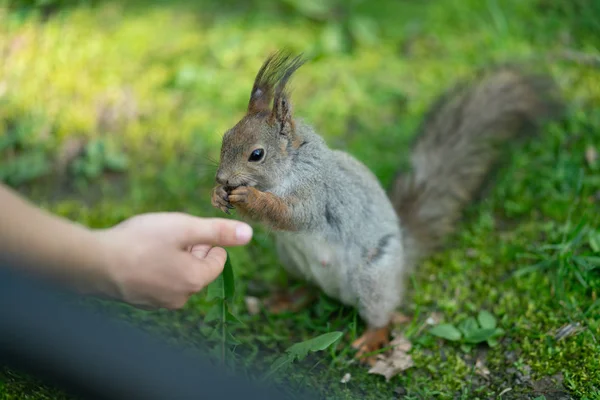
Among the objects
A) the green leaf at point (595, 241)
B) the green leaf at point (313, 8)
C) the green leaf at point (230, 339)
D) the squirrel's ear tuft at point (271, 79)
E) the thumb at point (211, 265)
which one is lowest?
the green leaf at point (230, 339)

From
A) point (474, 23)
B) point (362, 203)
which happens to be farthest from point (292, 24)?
point (362, 203)

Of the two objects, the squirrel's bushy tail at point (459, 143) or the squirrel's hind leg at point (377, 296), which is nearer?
the squirrel's hind leg at point (377, 296)

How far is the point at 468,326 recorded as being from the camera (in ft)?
7.48

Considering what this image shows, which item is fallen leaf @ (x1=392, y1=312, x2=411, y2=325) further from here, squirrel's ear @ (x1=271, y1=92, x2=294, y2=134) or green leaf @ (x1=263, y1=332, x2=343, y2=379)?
squirrel's ear @ (x1=271, y1=92, x2=294, y2=134)

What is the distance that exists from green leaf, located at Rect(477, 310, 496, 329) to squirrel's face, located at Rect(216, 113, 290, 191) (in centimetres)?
98

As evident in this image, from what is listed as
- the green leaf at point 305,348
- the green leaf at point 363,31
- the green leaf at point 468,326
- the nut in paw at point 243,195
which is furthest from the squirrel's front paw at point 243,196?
the green leaf at point 363,31

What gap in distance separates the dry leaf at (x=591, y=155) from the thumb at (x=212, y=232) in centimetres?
204

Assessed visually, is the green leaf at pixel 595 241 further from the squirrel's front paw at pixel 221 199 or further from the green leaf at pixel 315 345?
the squirrel's front paw at pixel 221 199

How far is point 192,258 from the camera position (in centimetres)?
160

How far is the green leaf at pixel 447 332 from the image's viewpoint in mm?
2236

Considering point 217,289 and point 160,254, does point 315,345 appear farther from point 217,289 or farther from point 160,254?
point 160,254

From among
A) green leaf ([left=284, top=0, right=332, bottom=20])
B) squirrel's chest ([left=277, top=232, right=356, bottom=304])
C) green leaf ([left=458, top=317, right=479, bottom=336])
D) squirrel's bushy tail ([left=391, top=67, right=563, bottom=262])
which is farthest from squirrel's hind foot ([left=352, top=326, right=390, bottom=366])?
green leaf ([left=284, top=0, right=332, bottom=20])

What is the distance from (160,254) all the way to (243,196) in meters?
0.50

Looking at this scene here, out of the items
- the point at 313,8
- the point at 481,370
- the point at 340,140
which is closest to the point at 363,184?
the point at 481,370
